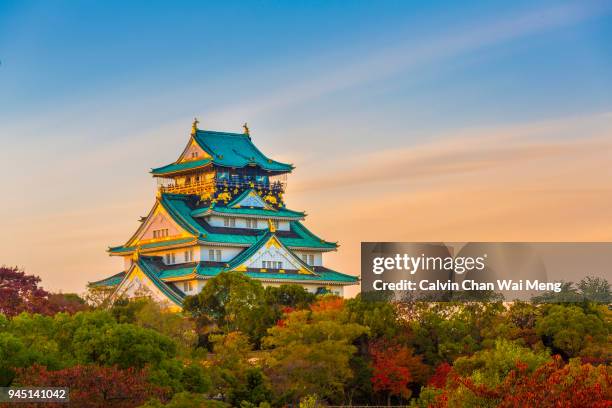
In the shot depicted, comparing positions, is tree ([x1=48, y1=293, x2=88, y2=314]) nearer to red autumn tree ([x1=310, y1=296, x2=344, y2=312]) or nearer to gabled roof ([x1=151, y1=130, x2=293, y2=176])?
red autumn tree ([x1=310, y1=296, x2=344, y2=312])

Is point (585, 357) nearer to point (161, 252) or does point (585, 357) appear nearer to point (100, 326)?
point (100, 326)

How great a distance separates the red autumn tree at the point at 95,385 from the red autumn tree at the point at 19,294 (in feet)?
80.7

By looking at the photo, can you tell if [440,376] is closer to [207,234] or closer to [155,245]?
[207,234]

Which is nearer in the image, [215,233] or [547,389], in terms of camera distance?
[547,389]

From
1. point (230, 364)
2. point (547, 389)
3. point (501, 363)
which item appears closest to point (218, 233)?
point (230, 364)

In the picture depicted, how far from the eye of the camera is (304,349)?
184ft

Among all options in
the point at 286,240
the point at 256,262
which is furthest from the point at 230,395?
the point at 286,240

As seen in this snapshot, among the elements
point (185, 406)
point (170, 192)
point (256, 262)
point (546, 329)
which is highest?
point (170, 192)

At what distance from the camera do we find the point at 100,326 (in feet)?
153

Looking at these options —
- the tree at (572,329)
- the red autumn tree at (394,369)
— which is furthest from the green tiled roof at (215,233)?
the tree at (572,329)

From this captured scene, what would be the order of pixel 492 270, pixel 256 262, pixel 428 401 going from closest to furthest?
pixel 428 401 < pixel 492 270 < pixel 256 262

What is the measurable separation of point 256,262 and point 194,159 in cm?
1008

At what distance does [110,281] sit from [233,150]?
1195 centimetres

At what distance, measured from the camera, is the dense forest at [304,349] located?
41.0 meters
